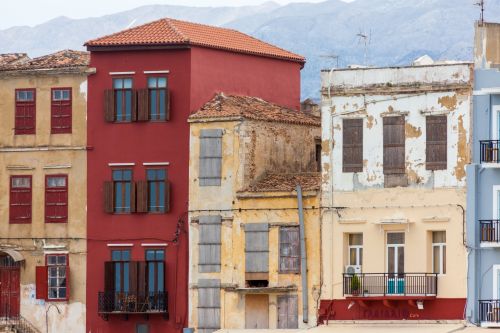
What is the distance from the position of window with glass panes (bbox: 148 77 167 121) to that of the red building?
1.2 inches

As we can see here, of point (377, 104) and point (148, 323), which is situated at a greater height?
point (377, 104)

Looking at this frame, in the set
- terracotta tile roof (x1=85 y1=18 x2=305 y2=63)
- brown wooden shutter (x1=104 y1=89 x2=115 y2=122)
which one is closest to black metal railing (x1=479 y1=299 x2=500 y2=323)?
terracotta tile roof (x1=85 y1=18 x2=305 y2=63)

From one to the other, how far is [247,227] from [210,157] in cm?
256

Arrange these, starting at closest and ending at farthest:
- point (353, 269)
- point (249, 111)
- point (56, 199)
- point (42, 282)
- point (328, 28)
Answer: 1. point (353, 269)
2. point (249, 111)
3. point (42, 282)
4. point (56, 199)
5. point (328, 28)

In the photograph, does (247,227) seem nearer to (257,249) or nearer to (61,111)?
(257,249)

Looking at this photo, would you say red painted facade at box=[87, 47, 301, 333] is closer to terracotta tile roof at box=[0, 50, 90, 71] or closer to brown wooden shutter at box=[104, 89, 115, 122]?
brown wooden shutter at box=[104, 89, 115, 122]

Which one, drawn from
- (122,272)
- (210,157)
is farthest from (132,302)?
(210,157)

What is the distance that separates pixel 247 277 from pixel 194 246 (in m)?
2.17

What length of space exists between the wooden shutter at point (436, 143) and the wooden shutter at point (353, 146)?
221cm

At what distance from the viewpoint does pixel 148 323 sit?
206 feet

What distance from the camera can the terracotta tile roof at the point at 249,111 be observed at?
62000 mm

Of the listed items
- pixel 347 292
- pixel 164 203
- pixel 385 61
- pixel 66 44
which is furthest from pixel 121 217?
pixel 66 44

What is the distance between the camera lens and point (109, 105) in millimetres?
63688

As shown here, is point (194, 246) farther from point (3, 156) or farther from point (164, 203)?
point (3, 156)
